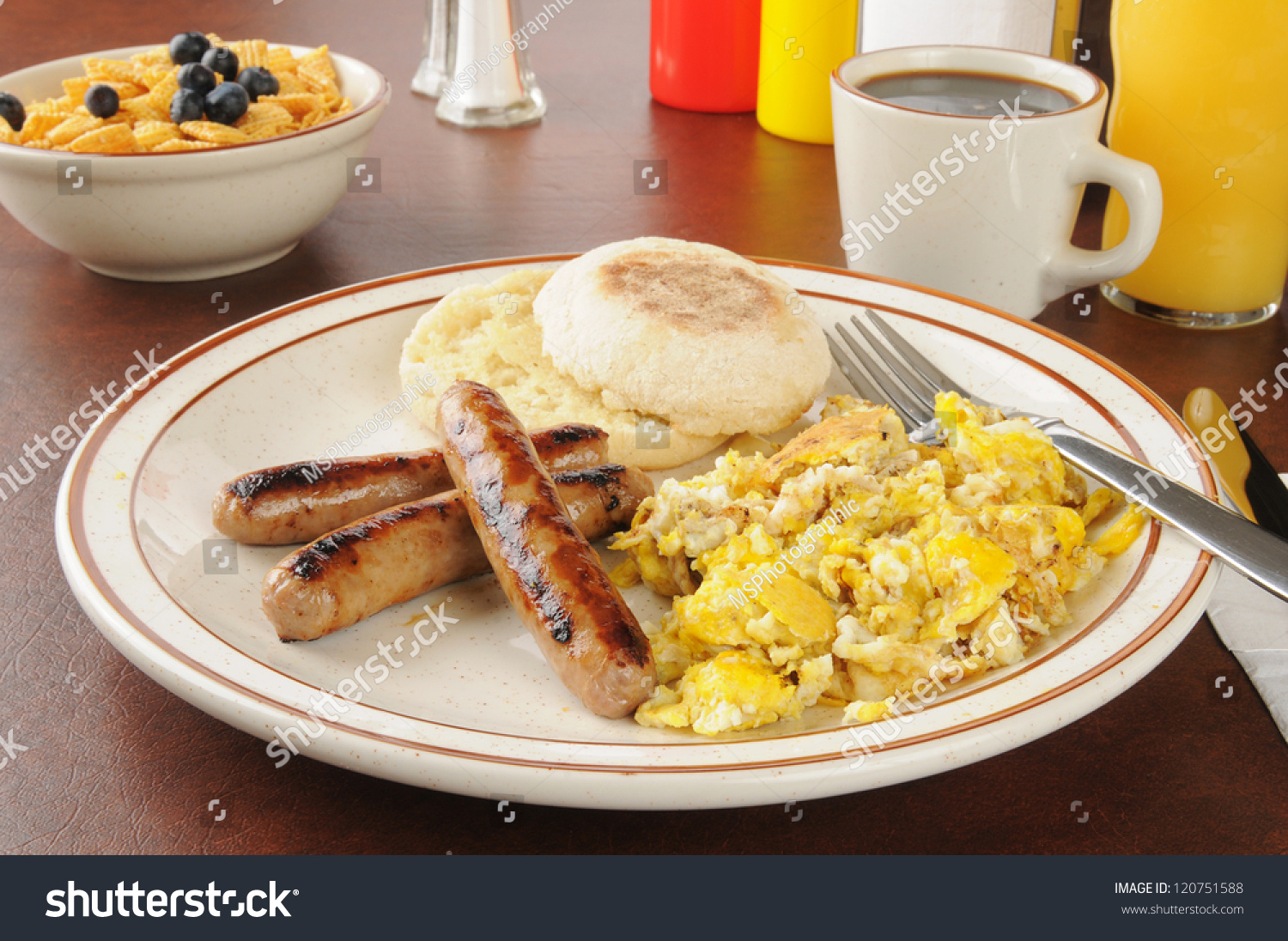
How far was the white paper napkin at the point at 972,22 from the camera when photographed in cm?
290

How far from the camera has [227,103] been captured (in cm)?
286

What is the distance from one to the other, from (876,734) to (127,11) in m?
5.37

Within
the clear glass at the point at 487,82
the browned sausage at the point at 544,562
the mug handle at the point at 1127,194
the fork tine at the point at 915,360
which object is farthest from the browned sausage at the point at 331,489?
the clear glass at the point at 487,82

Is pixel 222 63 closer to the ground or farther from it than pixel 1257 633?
farther from it

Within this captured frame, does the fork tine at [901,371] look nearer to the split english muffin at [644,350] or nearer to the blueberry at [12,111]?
the split english muffin at [644,350]

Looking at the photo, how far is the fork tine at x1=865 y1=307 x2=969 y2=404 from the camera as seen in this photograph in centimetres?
228

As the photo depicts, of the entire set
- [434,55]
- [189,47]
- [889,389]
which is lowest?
[889,389]

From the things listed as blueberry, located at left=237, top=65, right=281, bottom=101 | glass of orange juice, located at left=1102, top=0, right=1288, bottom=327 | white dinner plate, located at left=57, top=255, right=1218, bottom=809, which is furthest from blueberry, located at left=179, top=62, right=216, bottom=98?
glass of orange juice, located at left=1102, top=0, right=1288, bottom=327

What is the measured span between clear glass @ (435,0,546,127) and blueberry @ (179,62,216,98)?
124 centimetres

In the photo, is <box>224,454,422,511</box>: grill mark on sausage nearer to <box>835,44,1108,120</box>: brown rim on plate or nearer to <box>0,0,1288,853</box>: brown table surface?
<box>0,0,1288,853</box>: brown table surface

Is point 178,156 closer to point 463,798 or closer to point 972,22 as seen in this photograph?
point 463,798

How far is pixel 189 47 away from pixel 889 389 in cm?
226

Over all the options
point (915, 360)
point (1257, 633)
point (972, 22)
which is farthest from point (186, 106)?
point (1257, 633)

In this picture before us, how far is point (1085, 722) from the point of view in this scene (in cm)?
159
